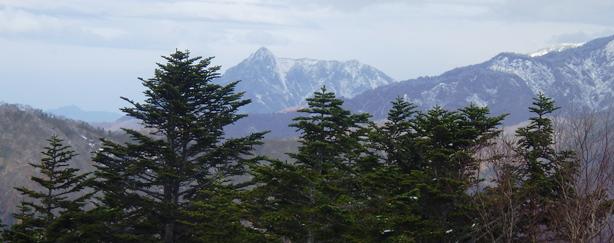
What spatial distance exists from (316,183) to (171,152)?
9858mm

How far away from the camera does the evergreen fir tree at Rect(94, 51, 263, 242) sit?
27.2m

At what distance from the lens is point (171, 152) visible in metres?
28.5

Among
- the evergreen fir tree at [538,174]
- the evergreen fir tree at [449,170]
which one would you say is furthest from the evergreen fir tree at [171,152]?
the evergreen fir tree at [538,174]

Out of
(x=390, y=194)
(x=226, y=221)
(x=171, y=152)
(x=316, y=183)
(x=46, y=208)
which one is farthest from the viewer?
(x=171, y=152)

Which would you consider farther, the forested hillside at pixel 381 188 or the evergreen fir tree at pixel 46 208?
the evergreen fir tree at pixel 46 208

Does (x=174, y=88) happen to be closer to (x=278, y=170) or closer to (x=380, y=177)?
(x=278, y=170)

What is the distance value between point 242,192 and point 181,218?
576 cm

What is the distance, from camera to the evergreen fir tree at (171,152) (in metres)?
27.2

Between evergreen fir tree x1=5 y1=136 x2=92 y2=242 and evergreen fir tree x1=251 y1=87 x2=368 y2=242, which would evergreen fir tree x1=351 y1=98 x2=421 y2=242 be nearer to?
evergreen fir tree x1=251 y1=87 x2=368 y2=242

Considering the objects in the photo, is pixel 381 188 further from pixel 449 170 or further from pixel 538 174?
pixel 538 174

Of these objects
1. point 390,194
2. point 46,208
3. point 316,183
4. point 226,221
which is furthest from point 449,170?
point 46,208

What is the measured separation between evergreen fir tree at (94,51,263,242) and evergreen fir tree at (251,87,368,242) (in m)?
4.59

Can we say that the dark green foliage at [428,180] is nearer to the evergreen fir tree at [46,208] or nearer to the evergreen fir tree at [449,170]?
the evergreen fir tree at [449,170]

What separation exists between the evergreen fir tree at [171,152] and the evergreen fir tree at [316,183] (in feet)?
15.1
